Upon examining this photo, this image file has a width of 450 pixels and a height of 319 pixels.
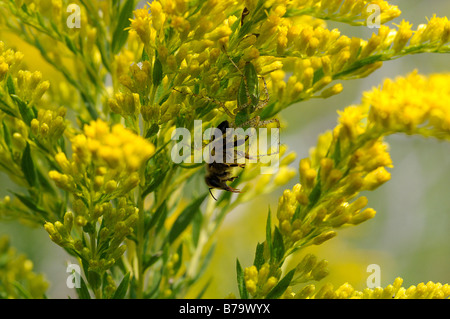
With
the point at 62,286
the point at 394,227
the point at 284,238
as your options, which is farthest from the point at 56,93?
the point at 394,227

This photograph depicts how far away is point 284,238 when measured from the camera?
6.28 ft

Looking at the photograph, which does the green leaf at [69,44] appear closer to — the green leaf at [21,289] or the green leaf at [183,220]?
the green leaf at [183,220]

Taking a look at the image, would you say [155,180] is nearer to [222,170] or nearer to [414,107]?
[222,170]

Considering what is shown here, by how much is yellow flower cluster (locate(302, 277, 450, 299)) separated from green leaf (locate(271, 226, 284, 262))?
19 centimetres

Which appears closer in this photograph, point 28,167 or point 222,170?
point 28,167

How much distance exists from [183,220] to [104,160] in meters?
0.87

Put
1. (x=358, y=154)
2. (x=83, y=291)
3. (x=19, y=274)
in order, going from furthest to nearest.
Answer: (x=19, y=274)
(x=83, y=291)
(x=358, y=154)

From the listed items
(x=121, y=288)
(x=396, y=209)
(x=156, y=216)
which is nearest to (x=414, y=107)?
(x=156, y=216)

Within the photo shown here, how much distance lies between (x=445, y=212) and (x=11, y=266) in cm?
616

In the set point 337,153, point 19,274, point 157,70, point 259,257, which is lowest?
point 19,274

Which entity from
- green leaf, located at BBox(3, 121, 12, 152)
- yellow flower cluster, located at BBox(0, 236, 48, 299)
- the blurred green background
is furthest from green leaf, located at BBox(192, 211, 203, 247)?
the blurred green background

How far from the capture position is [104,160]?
5.12ft

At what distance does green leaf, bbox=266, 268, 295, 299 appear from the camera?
187 cm

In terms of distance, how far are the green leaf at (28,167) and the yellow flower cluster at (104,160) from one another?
41 centimetres
